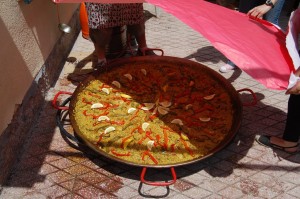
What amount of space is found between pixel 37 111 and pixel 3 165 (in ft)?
3.03

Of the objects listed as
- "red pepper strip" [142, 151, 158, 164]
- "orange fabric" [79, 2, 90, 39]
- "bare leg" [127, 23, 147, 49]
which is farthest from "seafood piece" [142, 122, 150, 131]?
"orange fabric" [79, 2, 90, 39]

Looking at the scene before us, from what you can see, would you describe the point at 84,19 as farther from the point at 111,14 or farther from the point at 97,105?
the point at 97,105

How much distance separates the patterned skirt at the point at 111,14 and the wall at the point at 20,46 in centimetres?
56

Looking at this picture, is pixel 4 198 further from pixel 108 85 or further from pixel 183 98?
pixel 183 98

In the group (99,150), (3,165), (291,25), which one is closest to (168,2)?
(291,25)

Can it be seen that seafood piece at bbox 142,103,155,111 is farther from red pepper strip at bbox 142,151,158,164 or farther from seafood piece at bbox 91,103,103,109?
red pepper strip at bbox 142,151,158,164

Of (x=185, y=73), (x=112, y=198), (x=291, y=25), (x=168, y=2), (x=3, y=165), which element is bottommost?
(x=112, y=198)

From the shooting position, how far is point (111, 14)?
A: 3.89 m

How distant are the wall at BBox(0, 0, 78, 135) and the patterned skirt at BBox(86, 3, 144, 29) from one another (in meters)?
0.56

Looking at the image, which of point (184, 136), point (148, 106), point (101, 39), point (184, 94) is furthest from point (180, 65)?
point (184, 136)

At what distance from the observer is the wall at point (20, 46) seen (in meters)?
2.75

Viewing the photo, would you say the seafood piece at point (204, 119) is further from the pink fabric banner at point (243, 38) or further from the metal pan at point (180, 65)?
the pink fabric banner at point (243, 38)

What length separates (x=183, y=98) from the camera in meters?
3.42

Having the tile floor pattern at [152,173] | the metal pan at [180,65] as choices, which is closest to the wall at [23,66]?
the tile floor pattern at [152,173]
